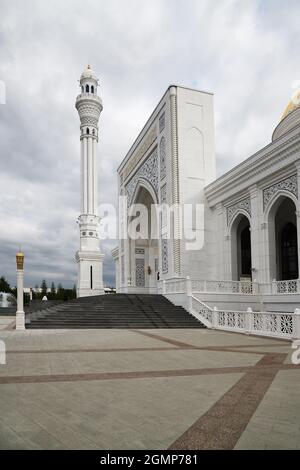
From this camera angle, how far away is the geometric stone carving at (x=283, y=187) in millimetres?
14562

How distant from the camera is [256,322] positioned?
11391 millimetres

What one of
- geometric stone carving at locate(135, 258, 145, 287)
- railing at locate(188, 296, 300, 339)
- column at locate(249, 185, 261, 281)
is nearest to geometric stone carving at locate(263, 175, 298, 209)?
column at locate(249, 185, 261, 281)

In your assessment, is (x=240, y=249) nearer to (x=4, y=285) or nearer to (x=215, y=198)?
(x=215, y=198)

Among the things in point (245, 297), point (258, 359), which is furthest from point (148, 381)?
point (245, 297)

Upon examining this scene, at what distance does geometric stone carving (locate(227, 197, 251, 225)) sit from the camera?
56.4 ft

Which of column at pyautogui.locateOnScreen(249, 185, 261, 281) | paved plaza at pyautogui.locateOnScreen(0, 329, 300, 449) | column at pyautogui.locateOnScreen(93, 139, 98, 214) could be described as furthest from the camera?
column at pyautogui.locateOnScreen(93, 139, 98, 214)

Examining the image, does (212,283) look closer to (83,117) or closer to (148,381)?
(148,381)

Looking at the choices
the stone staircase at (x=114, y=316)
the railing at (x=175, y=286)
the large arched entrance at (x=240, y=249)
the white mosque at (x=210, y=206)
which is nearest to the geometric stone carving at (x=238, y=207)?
the white mosque at (x=210, y=206)

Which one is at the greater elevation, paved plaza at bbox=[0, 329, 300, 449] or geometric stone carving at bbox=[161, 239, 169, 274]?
geometric stone carving at bbox=[161, 239, 169, 274]

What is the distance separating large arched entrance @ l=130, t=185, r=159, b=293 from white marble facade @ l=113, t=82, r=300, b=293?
A: 14.6ft

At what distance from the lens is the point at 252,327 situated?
11344 millimetres

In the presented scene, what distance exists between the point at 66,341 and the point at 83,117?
83.9ft

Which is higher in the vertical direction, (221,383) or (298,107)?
(298,107)

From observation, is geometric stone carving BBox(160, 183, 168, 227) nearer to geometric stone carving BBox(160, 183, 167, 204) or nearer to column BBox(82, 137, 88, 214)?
geometric stone carving BBox(160, 183, 167, 204)
